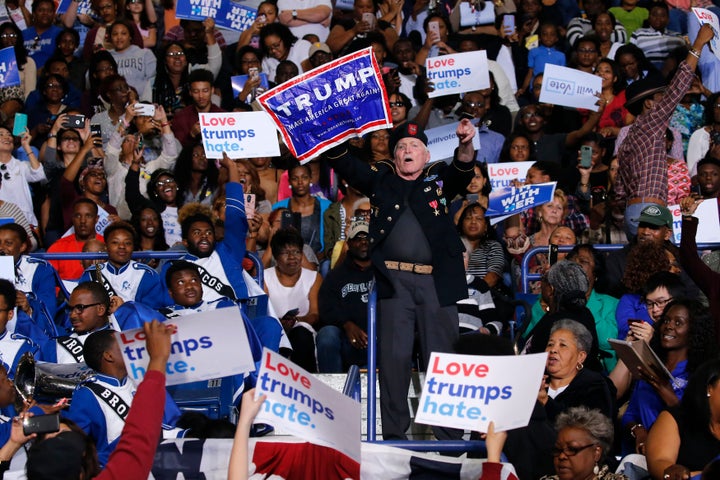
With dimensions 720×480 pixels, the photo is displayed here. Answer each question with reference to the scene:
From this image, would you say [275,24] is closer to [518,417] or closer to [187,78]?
[187,78]

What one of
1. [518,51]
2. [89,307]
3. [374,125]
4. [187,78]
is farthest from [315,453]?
[518,51]

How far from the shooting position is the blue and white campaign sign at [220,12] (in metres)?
12.3

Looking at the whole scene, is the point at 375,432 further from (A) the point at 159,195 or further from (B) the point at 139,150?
(B) the point at 139,150

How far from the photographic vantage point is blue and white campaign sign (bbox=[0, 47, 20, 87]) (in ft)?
38.2

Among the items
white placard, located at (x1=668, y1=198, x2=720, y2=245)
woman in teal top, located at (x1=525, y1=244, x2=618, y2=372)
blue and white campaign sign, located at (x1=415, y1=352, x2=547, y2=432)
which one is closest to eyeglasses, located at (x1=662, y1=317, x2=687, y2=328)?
woman in teal top, located at (x1=525, y1=244, x2=618, y2=372)

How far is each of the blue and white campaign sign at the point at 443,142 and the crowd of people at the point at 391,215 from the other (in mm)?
297

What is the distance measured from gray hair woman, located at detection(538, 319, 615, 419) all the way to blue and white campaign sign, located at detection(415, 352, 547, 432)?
1.28 m

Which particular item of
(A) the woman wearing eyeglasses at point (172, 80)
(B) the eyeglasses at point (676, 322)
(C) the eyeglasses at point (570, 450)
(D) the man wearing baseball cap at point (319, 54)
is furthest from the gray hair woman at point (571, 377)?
(A) the woman wearing eyeglasses at point (172, 80)

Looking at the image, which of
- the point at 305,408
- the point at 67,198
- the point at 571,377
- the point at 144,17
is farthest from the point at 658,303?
the point at 144,17

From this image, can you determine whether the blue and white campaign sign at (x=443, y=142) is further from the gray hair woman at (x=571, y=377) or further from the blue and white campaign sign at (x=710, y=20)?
the gray hair woman at (x=571, y=377)

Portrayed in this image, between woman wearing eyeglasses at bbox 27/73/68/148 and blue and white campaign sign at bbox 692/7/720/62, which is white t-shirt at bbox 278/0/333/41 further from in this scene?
blue and white campaign sign at bbox 692/7/720/62

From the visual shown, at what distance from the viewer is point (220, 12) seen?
12664 millimetres

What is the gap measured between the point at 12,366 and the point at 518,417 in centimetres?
380

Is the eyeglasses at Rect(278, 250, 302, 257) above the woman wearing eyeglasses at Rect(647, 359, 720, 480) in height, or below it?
above
